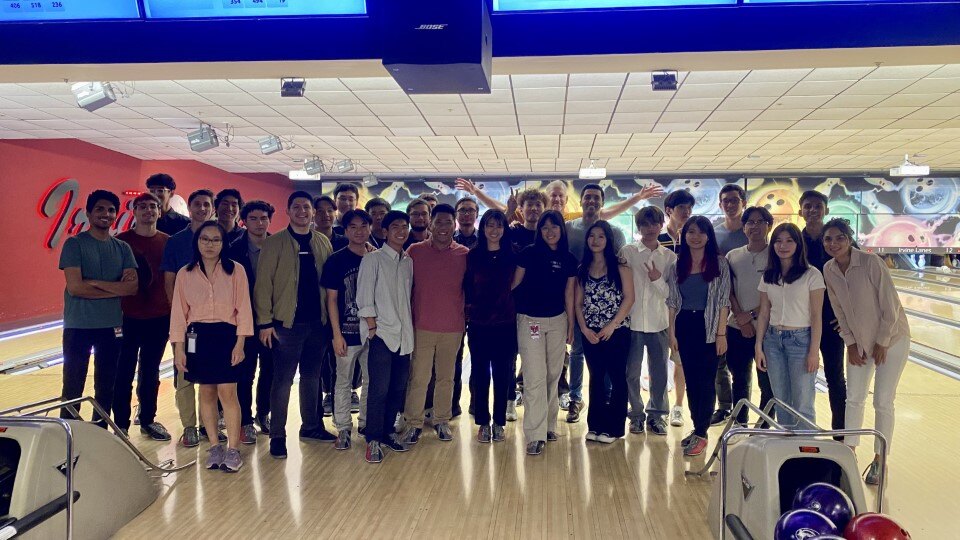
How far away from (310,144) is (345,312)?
6.50 m

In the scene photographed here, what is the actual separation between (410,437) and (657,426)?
4.29 ft

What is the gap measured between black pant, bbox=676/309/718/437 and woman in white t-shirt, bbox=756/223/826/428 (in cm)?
26

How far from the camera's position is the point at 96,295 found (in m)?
2.96

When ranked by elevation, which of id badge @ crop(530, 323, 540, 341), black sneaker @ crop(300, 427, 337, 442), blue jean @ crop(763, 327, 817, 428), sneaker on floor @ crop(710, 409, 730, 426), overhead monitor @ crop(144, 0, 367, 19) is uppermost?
overhead monitor @ crop(144, 0, 367, 19)

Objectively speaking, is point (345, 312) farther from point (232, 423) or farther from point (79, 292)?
point (79, 292)

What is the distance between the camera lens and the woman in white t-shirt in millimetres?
2771

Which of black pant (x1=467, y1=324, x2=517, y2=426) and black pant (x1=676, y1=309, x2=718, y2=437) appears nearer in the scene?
black pant (x1=676, y1=309, x2=718, y2=437)

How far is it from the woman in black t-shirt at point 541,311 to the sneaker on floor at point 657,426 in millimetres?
681

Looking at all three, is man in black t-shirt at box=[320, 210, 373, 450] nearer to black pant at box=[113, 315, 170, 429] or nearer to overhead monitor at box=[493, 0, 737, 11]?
black pant at box=[113, 315, 170, 429]

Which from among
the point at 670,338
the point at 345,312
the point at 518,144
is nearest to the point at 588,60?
the point at 670,338

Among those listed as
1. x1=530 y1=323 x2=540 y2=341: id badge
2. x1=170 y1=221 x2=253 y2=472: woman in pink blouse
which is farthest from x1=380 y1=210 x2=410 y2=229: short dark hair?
x1=530 y1=323 x2=540 y2=341: id badge

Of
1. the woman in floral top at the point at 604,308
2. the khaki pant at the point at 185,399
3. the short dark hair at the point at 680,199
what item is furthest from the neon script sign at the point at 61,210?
the short dark hair at the point at 680,199

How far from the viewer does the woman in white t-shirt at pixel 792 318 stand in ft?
9.09

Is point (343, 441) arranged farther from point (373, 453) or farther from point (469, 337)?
point (469, 337)
